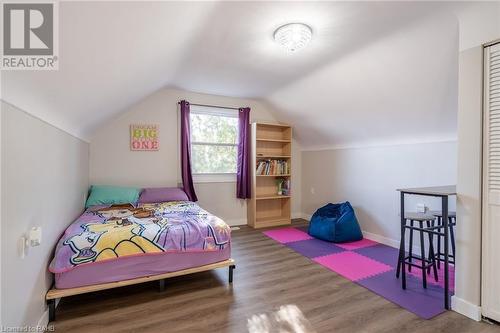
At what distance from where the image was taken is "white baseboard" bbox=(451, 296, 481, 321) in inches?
65.7

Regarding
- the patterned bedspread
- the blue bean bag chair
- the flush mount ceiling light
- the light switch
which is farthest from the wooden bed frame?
the flush mount ceiling light

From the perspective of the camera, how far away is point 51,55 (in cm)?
113

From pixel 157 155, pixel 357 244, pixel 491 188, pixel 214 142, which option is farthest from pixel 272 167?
pixel 491 188

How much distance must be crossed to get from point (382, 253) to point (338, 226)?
23.6 inches

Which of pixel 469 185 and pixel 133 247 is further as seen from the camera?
pixel 133 247

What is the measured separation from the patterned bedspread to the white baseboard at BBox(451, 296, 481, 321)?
185 cm

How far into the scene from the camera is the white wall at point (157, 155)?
3461mm

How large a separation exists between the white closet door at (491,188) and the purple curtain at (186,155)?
3.33m

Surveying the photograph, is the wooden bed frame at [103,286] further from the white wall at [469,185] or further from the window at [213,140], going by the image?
the window at [213,140]

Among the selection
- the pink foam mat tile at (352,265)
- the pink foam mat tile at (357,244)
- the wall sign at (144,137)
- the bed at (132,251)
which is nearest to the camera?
the bed at (132,251)

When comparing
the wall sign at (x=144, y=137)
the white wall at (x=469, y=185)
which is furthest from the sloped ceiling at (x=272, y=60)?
the wall sign at (x=144, y=137)

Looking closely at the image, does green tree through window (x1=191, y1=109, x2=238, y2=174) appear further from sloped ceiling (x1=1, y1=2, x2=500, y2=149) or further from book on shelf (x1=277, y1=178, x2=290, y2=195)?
book on shelf (x1=277, y1=178, x2=290, y2=195)

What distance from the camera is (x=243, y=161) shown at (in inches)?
166

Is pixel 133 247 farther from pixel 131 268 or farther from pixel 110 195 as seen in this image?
pixel 110 195
